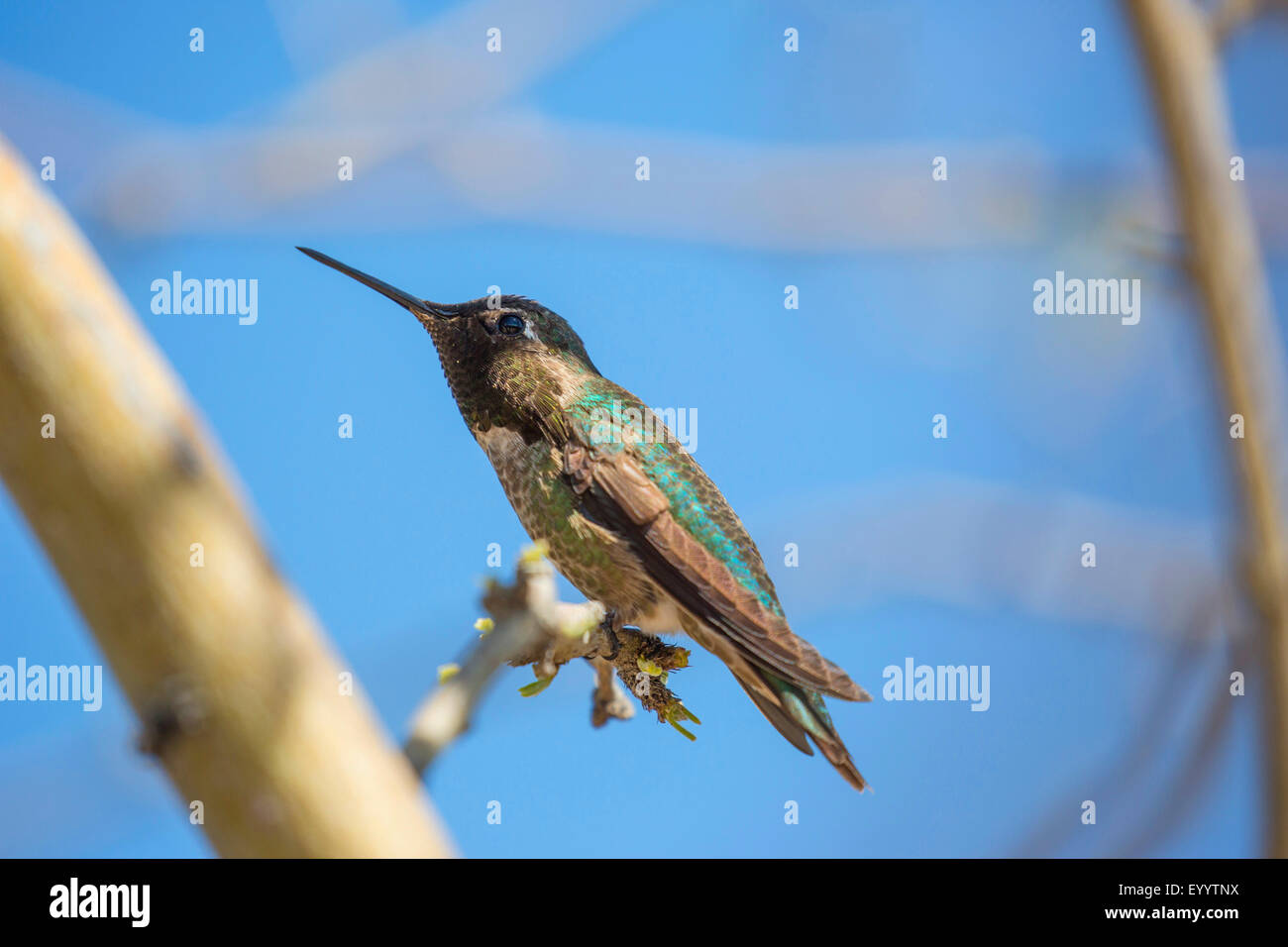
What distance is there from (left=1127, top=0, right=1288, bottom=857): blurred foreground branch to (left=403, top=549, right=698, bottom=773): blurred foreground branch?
1.65 metres

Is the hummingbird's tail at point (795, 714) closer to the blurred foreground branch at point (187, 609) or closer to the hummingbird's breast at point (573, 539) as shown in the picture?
the hummingbird's breast at point (573, 539)

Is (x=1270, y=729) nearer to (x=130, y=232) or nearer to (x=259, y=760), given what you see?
(x=259, y=760)

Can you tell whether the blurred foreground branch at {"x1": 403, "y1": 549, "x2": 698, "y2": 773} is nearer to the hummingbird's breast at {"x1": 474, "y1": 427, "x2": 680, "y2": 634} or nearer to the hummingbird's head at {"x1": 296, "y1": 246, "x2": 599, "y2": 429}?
the hummingbird's breast at {"x1": 474, "y1": 427, "x2": 680, "y2": 634}

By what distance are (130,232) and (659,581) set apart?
255cm

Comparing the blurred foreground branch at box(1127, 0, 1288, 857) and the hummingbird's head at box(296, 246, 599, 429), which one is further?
the hummingbird's head at box(296, 246, 599, 429)

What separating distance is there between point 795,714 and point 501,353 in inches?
81.8

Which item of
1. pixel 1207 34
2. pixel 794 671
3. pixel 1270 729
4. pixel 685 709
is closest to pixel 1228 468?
pixel 1270 729

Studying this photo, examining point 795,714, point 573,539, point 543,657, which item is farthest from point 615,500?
point 543,657

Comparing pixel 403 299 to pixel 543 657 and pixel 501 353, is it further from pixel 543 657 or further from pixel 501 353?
pixel 543 657

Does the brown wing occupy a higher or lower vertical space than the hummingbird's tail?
higher

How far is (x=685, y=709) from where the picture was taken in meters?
3.69

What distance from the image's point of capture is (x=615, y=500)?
450cm

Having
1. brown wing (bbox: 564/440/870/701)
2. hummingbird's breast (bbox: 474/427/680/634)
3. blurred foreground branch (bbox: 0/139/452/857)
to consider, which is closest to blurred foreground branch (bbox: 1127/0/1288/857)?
brown wing (bbox: 564/440/870/701)

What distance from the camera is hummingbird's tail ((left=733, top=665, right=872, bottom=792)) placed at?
411 centimetres
